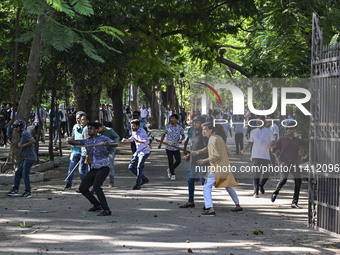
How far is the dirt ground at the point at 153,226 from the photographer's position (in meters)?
8.27

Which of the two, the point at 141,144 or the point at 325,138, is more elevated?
the point at 325,138

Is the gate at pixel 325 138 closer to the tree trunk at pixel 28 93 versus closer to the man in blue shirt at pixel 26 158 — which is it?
the man in blue shirt at pixel 26 158

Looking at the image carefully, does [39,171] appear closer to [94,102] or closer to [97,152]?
[94,102]

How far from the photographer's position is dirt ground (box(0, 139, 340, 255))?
8.27 metres

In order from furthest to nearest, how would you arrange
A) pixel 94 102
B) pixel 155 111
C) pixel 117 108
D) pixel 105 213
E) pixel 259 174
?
pixel 155 111 < pixel 117 108 < pixel 94 102 < pixel 259 174 < pixel 105 213

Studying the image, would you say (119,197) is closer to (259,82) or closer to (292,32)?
(292,32)

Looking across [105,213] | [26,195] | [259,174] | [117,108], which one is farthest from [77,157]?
[117,108]

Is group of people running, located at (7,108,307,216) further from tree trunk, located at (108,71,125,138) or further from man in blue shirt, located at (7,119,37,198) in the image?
tree trunk, located at (108,71,125,138)

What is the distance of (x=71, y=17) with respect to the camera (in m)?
6.27

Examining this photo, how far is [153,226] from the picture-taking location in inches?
389

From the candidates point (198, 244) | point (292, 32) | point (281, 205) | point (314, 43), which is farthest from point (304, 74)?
point (198, 244)

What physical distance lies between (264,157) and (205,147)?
6.59 feet

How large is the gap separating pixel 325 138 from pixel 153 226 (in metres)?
2.91

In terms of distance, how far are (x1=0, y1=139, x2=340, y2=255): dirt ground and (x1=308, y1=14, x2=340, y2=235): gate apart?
320mm
